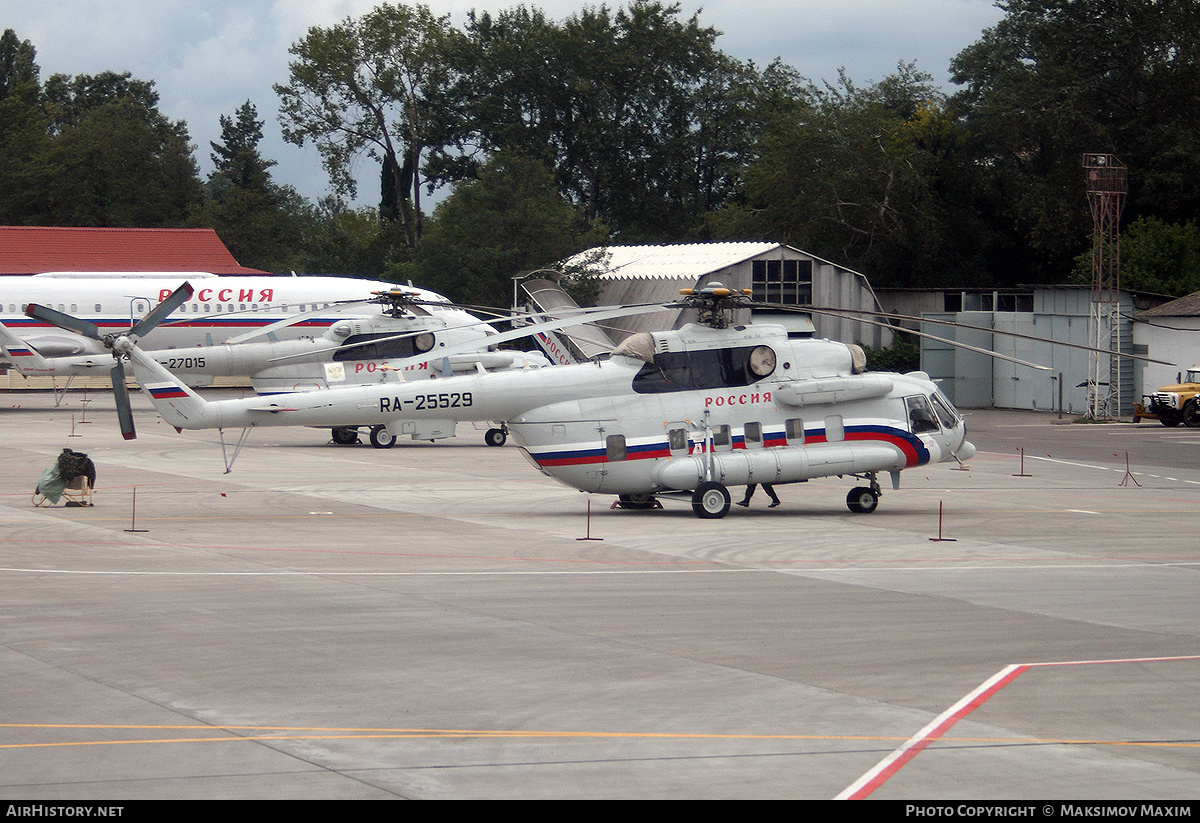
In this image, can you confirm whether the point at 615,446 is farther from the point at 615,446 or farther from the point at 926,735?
the point at 926,735

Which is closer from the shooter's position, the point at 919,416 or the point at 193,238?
the point at 919,416

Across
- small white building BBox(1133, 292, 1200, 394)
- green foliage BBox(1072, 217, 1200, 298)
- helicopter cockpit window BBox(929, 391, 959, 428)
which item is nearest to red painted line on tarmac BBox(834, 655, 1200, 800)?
helicopter cockpit window BBox(929, 391, 959, 428)

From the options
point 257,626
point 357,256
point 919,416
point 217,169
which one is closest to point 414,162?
point 357,256

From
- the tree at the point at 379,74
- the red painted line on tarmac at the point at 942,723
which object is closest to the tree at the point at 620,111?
the tree at the point at 379,74

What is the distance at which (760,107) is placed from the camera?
8994cm

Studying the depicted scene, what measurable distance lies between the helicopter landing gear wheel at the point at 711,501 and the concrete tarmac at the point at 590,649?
0.62 metres

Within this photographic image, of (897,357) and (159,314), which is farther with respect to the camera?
(897,357)

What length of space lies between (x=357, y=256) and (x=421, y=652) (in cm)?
7822

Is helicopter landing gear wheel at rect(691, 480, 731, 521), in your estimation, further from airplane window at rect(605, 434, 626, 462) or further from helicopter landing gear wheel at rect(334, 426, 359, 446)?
helicopter landing gear wheel at rect(334, 426, 359, 446)

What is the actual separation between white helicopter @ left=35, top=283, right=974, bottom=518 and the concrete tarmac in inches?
39.3

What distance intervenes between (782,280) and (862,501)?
3687cm

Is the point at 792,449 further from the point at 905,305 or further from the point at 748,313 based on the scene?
the point at 905,305

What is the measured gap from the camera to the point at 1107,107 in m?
68.9

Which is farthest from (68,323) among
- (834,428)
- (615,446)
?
(834,428)
